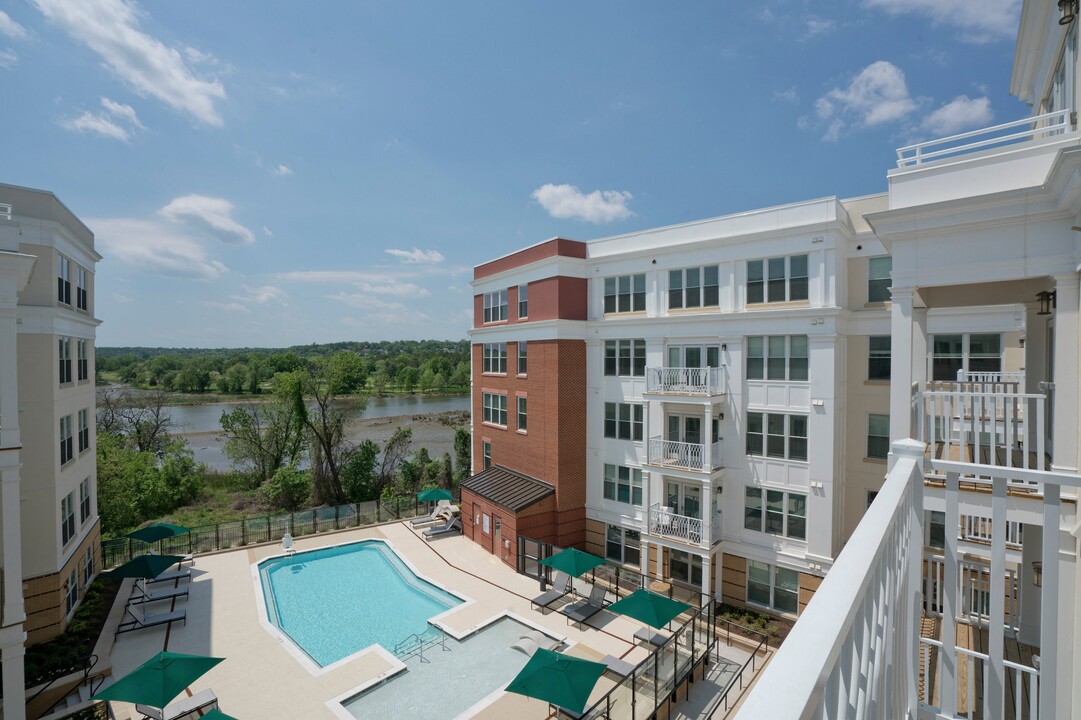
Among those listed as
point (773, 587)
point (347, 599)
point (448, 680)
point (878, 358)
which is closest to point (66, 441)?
point (347, 599)

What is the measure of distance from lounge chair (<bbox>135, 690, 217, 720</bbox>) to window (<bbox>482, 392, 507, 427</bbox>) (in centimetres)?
1388

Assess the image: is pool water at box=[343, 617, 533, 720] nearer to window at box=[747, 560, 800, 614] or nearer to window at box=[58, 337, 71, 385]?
window at box=[747, 560, 800, 614]

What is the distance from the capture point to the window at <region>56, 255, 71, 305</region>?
15.2 meters

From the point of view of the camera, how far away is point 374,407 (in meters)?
66.8

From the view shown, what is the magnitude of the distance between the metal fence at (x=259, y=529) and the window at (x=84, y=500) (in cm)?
200

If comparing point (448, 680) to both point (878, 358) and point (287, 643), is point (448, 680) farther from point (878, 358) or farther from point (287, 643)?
point (878, 358)

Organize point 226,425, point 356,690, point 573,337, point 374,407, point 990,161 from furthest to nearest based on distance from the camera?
point 374,407 < point 226,425 < point 573,337 < point 356,690 < point 990,161

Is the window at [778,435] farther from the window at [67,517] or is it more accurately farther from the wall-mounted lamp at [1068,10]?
the window at [67,517]

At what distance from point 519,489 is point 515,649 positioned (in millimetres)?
7333

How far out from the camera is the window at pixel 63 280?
15152 millimetres

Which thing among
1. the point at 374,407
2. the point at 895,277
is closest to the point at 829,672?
the point at 895,277

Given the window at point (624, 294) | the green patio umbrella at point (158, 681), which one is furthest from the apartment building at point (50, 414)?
the window at point (624, 294)

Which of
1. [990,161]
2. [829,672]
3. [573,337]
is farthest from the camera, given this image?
[573,337]

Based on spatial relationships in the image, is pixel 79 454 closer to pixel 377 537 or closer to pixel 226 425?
pixel 377 537
